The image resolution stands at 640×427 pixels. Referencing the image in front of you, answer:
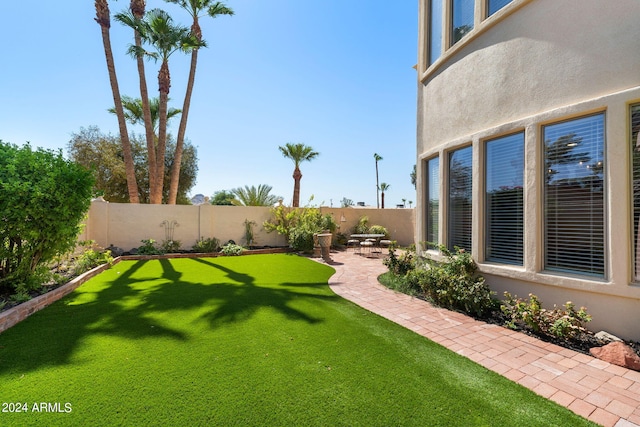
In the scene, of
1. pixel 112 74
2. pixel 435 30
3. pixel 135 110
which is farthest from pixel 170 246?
pixel 435 30

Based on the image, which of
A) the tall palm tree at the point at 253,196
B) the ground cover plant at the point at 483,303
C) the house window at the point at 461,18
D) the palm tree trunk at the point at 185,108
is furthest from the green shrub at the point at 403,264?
the palm tree trunk at the point at 185,108

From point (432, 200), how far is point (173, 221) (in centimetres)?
1183

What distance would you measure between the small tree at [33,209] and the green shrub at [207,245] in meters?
6.92

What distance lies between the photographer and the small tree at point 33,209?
5152 millimetres

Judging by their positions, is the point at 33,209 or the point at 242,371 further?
the point at 33,209

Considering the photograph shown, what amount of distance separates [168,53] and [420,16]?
14740mm

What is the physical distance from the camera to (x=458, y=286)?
18.0ft

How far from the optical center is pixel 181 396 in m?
2.73

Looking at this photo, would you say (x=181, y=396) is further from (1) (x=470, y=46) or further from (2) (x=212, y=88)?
(2) (x=212, y=88)

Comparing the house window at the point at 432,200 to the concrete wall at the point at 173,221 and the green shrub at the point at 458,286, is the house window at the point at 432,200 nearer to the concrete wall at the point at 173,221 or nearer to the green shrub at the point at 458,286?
the green shrub at the point at 458,286

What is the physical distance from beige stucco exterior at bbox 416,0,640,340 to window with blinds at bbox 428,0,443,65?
91 centimetres

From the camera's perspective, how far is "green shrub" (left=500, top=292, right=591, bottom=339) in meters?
4.01

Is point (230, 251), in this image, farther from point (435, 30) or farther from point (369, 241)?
point (435, 30)

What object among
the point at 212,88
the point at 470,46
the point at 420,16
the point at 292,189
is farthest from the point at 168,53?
the point at 470,46
